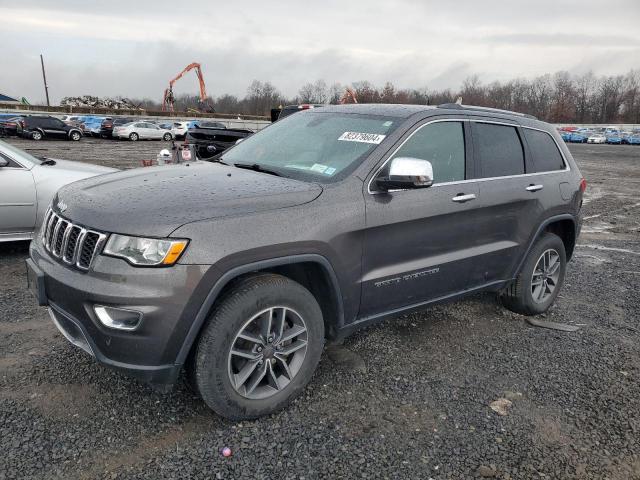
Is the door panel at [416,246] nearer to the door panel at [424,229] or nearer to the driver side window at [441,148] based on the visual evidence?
the door panel at [424,229]

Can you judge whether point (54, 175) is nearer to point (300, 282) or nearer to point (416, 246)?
point (300, 282)

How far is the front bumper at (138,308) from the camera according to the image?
250 centimetres

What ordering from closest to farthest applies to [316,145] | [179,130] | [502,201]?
[316,145] < [502,201] < [179,130]

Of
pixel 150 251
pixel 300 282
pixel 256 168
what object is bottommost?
pixel 300 282

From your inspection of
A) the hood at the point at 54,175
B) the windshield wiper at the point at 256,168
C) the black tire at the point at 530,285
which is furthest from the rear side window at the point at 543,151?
the hood at the point at 54,175

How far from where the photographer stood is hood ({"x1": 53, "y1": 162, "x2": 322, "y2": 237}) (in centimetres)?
261

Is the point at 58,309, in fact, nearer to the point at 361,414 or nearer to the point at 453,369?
the point at 361,414

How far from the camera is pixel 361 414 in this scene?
3.11 m

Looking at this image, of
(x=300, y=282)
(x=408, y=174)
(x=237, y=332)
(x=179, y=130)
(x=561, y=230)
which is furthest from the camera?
(x=179, y=130)

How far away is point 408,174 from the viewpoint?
10.1 feet

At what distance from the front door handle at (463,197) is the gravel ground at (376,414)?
3.86ft

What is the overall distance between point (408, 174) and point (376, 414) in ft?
4.73

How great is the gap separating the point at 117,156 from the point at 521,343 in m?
19.8

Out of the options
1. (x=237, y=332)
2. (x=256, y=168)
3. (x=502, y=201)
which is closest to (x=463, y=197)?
(x=502, y=201)
